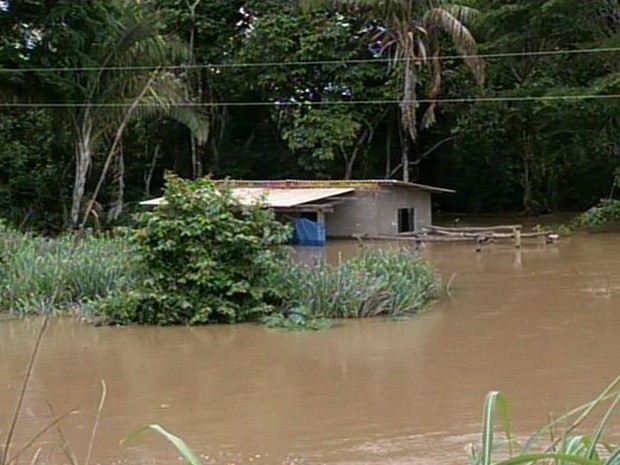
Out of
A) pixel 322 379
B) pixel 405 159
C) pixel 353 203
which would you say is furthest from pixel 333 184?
pixel 322 379

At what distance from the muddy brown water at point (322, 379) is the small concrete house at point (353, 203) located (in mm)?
10419

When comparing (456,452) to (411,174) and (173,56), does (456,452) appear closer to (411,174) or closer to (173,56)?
(173,56)

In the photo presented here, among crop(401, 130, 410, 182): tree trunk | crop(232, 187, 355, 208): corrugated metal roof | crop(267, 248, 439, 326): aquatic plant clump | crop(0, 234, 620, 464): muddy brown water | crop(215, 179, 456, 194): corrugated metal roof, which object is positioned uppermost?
crop(401, 130, 410, 182): tree trunk

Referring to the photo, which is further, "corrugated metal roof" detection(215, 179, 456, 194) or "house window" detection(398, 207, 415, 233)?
"house window" detection(398, 207, 415, 233)

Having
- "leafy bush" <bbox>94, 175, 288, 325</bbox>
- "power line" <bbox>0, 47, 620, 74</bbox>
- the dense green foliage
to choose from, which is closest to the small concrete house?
the dense green foliage

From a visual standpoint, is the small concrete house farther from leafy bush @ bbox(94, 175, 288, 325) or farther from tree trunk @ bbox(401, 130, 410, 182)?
leafy bush @ bbox(94, 175, 288, 325)

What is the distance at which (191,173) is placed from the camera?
106ft

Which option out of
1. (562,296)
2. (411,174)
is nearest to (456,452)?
(562,296)

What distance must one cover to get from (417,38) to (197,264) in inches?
658

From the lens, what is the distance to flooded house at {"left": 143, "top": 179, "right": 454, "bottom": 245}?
23547mm

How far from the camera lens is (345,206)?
25.9 m

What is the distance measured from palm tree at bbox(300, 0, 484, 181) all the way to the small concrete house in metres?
2.58

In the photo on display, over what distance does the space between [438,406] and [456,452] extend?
4.28 feet

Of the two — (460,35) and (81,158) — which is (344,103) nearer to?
(460,35)
